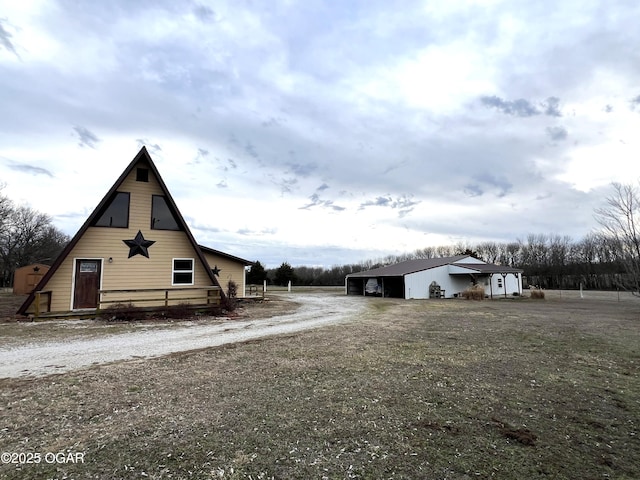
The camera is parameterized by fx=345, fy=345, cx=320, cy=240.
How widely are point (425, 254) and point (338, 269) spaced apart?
22.3m

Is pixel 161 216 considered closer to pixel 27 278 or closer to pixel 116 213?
pixel 116 213

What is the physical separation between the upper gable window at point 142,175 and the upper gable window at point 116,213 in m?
0.87

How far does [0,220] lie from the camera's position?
134 ft

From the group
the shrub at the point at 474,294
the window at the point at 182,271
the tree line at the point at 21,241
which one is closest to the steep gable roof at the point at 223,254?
the window at the point at 182,271

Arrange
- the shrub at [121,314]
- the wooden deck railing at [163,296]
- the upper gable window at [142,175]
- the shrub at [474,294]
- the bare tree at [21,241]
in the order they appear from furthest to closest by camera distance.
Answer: the bare tree at [21,241]
the shrub at [474,294]
the upper gable window at [142,175]
the wooden deck railing at [163,296]
the shrub at [121,314]

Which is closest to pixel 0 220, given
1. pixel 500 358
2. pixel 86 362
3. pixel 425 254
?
pixel 86 362

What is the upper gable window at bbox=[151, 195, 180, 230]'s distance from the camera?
622 inches

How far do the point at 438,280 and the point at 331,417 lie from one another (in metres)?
29.8

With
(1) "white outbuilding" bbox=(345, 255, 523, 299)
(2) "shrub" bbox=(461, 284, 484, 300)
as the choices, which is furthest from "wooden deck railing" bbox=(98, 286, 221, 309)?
(2) "shrub" bbox=(461, 284, 484, 300)

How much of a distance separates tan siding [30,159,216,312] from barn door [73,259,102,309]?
22 centimetres

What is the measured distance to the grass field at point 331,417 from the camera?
3.21 metres

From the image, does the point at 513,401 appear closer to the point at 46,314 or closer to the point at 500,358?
the point at 500,358

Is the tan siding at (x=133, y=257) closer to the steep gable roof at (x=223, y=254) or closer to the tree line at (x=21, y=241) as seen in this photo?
the steep gable roof at (x=223, y=254)

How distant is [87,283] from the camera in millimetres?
14406
